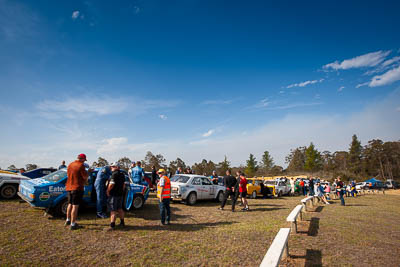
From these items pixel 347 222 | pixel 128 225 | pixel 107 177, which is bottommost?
pixel 347 222

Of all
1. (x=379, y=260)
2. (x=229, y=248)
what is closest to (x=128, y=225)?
(x=229, y=248)

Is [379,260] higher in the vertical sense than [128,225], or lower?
lower

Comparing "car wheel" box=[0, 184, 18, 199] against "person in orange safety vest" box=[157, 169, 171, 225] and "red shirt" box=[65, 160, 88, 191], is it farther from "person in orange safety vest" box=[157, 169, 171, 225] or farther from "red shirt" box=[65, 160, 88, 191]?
"person in orange safety vest" box=[157, 169, 171, 225]

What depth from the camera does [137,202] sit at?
361 inches

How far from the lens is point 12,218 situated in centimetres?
675

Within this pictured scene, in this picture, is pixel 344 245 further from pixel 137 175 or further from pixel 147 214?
pixel 137 175

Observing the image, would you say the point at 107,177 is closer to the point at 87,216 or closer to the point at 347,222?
the point at 87,216

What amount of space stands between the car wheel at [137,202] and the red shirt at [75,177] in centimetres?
310

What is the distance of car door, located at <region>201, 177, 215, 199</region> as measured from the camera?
12.4 metres

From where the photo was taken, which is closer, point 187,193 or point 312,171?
point 187,193

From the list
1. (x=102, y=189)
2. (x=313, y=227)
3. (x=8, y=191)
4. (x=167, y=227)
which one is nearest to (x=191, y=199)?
(x=167, y=227)

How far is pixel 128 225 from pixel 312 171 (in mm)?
74197

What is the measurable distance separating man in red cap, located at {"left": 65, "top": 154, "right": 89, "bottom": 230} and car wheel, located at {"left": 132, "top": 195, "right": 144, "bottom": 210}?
2.89 meters

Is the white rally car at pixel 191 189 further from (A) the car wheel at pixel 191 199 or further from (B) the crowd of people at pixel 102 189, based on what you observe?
(B) the crowd of people at pixel 102 189
